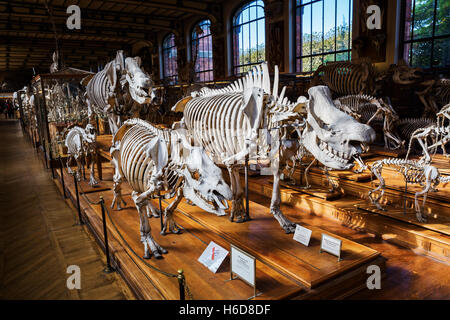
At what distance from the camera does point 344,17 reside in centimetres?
1192

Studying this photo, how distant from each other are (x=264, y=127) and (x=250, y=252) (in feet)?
4.87

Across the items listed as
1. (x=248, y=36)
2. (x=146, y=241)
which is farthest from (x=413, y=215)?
(x=248, y=36)

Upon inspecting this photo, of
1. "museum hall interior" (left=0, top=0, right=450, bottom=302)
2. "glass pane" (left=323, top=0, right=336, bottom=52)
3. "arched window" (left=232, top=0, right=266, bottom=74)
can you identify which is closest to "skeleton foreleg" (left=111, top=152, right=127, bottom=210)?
"museum hall interior" (left=0, top=0, right=450, bottom=302)

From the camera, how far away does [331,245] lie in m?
3.37

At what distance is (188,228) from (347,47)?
10.7m

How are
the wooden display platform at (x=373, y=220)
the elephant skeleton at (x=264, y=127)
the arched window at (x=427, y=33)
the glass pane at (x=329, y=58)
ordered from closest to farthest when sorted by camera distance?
1. the elephant skeleton at (x=264, y=127)
2. the wooden display platform at (x=373, y=220)
3. the arched window at (x=427, y=33)
4. the glass pane at (x=329, y=58)

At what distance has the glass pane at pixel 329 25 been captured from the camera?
1242cm

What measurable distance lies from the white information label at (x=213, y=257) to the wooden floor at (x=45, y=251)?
876 millimetres

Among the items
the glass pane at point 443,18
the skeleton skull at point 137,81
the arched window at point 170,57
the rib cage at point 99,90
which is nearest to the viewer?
the skeleton skull at point 137,81

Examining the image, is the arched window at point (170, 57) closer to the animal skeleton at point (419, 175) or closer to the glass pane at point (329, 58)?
A: the glass pane at point (329, 58)

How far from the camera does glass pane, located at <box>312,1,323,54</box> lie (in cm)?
1293

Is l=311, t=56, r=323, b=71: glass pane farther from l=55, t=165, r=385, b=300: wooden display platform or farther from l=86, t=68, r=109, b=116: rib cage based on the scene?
l=55, t=165, r=385, b=300: wooden display platform

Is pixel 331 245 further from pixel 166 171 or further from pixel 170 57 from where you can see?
pixel 170 57

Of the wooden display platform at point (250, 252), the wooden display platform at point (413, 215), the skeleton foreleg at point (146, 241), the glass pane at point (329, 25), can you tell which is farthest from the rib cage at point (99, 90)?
the glass pane at point (329, 25)
